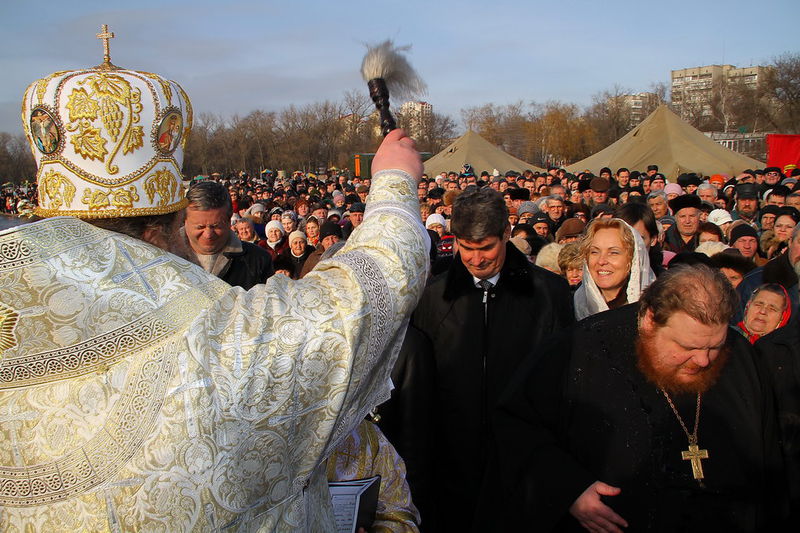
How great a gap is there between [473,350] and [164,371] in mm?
2711

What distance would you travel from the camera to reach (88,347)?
47.4 inches

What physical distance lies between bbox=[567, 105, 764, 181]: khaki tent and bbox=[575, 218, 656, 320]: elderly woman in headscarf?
61.1 ft

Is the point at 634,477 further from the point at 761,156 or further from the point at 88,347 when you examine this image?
the point at 761,156

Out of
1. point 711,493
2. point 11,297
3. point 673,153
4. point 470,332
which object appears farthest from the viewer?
point 673,153

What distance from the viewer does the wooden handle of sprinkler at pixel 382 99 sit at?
1.89 meters

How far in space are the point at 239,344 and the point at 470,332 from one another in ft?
8.85

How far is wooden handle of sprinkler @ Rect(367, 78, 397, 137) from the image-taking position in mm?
1894

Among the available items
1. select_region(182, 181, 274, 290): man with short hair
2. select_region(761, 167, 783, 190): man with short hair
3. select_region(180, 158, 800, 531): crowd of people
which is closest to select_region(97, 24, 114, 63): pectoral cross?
select_region(180, 158, 800, 531): crowd of people

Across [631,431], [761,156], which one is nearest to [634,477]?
[631,431]

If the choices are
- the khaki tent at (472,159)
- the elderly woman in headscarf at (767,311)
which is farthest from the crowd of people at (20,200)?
the khaki tent at (472,159)

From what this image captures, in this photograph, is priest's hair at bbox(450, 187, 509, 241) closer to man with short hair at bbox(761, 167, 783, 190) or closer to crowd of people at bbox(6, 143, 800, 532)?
crowd of people at bbox(6, 143, 800, 532)

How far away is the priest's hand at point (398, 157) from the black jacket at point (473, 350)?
2312mm

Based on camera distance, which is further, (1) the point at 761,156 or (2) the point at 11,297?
(1) the point at 761,156

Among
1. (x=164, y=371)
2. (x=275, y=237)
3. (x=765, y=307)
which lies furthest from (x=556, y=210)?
(x=164, y=371)
